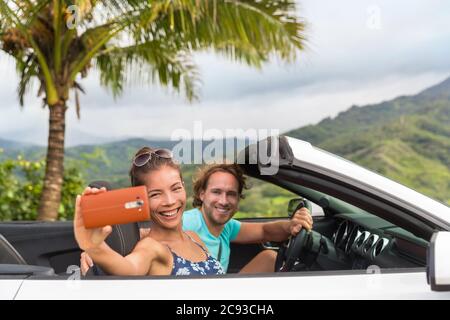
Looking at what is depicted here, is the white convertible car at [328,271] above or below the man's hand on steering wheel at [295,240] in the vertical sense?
above

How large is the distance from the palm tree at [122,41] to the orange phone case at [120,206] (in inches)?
215

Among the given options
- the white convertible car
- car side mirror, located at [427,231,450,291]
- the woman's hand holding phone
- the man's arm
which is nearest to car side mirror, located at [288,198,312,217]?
the man's arm

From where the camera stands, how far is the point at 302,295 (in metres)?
2.11

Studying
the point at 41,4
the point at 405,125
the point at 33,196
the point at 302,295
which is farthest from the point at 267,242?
A: the point at 405,125

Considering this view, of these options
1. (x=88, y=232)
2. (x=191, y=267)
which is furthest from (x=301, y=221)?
(x=88, y=232)

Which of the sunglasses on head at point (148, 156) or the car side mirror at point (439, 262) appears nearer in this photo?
the car side mirror at point (439, 262)

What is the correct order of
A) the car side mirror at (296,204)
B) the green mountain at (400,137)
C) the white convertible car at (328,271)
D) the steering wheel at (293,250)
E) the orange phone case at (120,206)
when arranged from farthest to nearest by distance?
the green mountain at (400,137)
the car side mirror at (296,204)
the steering wheel at (293,250)
the white convertible car at (328,271)
the orange phone case at (120,206)

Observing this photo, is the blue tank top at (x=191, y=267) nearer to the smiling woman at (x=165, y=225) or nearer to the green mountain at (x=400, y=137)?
the smiling woman at (x=165, y=225)

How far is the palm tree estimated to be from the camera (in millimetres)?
7918

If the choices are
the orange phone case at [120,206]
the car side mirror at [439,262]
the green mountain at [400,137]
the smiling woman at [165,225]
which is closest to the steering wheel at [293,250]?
the smiling woman at [165,225]

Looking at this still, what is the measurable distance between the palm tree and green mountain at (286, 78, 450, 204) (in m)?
11.0

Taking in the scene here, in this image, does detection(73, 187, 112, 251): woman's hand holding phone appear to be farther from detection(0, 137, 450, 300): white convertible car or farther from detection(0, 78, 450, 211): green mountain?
detection(0, 78, 450, 211): green mountain

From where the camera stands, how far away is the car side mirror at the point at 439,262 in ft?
6.61

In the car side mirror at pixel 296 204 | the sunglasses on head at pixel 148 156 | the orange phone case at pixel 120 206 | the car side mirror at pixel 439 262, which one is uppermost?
the sunglasses on head at pixel 148 156
